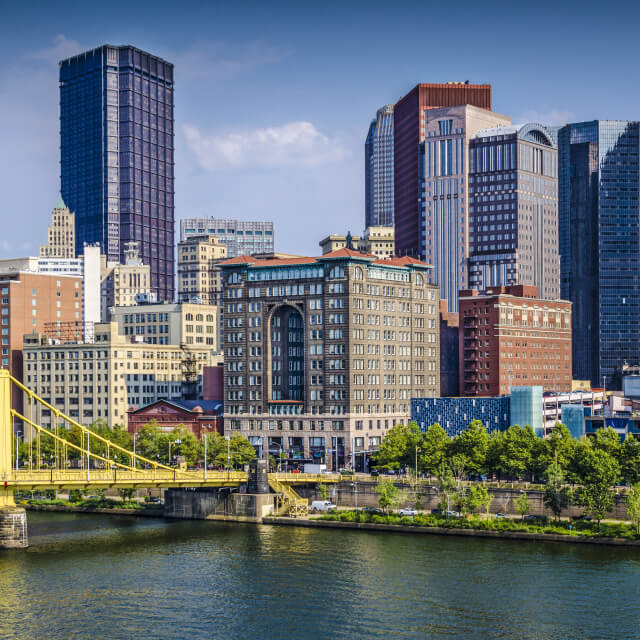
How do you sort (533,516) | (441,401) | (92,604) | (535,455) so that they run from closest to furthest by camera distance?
(92,604) < (533,516) < (535,455) < (441,401)

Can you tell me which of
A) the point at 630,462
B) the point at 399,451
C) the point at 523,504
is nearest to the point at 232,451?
the point at 399,451

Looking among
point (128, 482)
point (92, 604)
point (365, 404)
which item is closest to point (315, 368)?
point (365, 404)

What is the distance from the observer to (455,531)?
138 m

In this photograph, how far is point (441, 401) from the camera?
19812cm

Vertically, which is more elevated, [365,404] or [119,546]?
[365,404]

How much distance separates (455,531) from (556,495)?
12632mm

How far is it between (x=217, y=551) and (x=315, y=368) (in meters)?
71.1

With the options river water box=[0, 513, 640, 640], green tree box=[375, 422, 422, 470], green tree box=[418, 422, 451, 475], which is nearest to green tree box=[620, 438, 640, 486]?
river water box=[0, 513, 640, 640]

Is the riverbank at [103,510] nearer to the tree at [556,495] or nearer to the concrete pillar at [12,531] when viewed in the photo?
the concrete pillar at [12,531]

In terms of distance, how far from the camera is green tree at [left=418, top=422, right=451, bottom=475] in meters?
164

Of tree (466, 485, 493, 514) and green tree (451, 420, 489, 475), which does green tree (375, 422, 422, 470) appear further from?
tree (466, 485, 493, 514)

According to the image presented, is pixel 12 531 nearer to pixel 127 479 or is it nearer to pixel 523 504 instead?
pixel 127 479

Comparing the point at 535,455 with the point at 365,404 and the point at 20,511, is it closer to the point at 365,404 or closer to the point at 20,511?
the point at 365,404

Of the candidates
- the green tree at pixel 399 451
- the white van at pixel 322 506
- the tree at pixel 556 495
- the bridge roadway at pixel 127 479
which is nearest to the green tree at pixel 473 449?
the green tree at pixel 399 451
